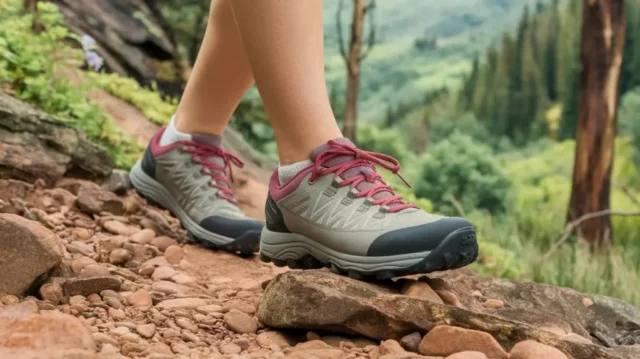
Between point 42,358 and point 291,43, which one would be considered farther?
point 291,43

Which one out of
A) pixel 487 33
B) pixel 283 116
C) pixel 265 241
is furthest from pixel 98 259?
pixel 487 33

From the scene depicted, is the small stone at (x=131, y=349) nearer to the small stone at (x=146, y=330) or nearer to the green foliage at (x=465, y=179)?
the small stone at (x=146, y=330)

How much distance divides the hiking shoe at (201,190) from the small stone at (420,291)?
1.92 ft

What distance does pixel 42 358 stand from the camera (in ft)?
2.62

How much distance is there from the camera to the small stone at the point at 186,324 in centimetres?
111

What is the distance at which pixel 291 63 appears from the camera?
50.2 inches

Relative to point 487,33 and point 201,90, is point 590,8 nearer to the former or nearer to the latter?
point 201,90

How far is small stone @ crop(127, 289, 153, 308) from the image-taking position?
1.19 metres

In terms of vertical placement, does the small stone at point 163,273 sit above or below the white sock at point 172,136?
below

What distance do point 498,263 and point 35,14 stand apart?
2.54 m

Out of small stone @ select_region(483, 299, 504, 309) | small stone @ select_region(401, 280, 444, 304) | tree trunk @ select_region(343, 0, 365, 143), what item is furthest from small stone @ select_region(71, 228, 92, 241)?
tree trunk @ select_region(343, 0, 365, 143)

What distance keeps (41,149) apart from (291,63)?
99 cm

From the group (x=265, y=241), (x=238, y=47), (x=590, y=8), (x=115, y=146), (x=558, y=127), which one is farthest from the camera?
(x=558, y=127)

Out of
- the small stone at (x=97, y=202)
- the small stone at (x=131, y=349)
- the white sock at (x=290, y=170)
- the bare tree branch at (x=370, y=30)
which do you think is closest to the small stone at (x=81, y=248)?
the small stone at (x=97, y=202)
